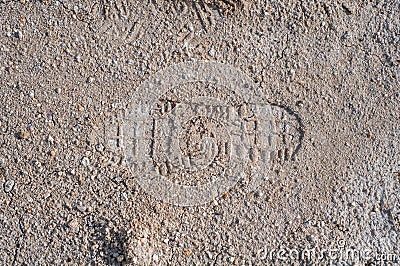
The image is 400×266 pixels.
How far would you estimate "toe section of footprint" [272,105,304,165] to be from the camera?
2.30 metres

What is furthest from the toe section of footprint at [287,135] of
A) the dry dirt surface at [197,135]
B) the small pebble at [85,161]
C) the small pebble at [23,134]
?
the small pebble at [23,134]

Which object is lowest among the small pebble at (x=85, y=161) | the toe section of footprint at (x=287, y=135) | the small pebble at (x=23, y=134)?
the small pebble at (x=85, y=161)

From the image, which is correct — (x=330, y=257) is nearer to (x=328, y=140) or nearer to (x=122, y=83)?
(x=328, y=140)

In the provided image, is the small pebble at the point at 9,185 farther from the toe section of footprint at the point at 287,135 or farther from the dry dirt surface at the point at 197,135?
the toe section of footprint at the point at 287,135

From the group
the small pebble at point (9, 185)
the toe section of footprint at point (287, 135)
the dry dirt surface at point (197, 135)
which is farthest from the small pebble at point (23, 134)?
the toe section of footprint at point (287, 135)

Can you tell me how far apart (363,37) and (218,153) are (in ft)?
3.08

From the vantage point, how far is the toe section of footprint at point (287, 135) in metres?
2.30

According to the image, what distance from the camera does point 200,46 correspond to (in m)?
2.30

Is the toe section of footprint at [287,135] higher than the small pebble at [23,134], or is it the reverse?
the toe section of footprint at [287,135]

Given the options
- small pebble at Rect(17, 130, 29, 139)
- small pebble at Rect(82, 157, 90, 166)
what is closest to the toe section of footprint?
small pebble at Rect(82, 157, 90, 166)

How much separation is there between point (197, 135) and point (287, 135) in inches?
17.5

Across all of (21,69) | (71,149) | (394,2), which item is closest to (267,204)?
(71,149)

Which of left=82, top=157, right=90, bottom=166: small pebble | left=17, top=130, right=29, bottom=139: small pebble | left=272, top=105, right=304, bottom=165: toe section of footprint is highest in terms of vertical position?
left=272, top=105, right=304, bottom=165: toe section of footprint

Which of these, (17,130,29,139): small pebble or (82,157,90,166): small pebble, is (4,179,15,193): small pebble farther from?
(82,157,90,166): small pebble
